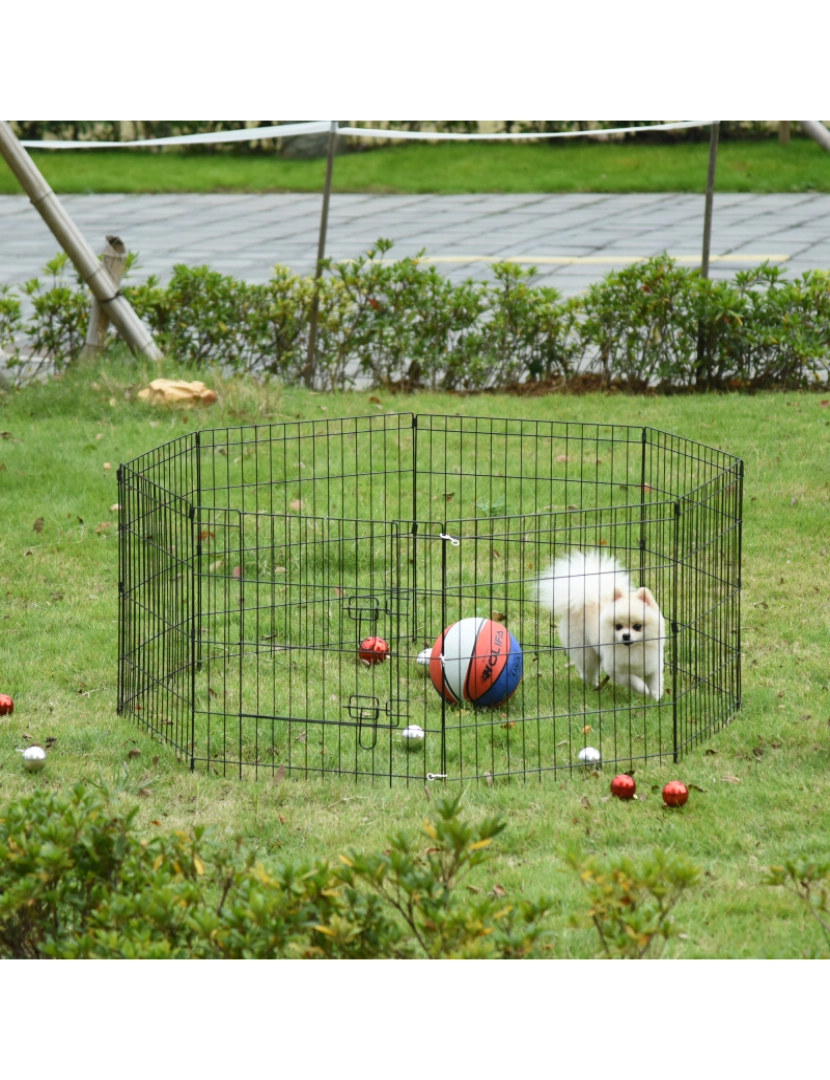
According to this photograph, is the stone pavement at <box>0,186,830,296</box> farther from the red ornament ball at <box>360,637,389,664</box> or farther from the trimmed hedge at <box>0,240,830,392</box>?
the red ornament ball at <box>360,637,389,664</box>

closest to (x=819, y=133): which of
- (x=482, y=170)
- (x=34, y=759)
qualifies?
(x=34, y=759)

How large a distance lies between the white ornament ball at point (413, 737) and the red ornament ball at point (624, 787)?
2.60 ft

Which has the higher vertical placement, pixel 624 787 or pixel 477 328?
pixel 477 328

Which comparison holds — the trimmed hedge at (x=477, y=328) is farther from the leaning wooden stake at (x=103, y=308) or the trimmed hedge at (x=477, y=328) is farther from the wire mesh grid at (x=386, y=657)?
the wire mesh grid at (x=386, y=657)

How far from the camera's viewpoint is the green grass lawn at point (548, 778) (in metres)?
3.82

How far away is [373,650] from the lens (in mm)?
5289

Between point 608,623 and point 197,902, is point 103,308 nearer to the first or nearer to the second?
point 608,623

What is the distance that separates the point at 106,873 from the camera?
3.06m

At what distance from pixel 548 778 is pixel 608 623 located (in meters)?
0.75

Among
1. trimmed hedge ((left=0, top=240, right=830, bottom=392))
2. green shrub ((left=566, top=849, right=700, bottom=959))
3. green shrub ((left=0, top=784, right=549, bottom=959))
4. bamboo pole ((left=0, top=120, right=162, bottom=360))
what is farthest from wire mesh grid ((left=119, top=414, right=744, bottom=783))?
bamboo pole ((left=0, top=120, right=162, bottom=360))

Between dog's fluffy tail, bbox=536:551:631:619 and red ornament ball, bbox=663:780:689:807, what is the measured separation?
0.94 meters

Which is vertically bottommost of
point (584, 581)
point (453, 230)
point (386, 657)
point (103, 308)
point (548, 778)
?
point (548, 778)

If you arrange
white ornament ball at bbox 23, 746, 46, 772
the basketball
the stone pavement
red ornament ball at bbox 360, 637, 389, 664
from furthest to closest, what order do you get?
the stone pavement, red ornament ball at bbox 360, 637, 389, 664, the basketball, white ornament ball at bbox 23, 746, 46, 772

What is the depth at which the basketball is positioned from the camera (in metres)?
4.84
